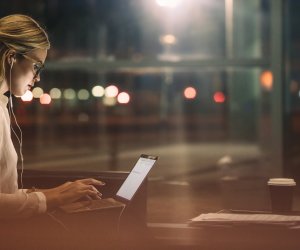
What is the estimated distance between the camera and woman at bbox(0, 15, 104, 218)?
3066 mm

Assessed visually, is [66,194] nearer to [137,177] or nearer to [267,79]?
[137,177]

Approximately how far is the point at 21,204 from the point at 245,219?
2.92 feet

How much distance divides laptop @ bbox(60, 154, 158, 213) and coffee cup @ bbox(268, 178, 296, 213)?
79cm

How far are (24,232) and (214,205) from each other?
25.0 ft

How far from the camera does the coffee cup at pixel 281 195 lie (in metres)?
4.09

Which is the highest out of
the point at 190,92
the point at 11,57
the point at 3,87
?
the point at 11,57

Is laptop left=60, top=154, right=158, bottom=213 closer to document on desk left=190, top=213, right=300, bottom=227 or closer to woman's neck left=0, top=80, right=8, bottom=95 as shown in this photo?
document on desk left=190, top=213, right=300, bottom=227

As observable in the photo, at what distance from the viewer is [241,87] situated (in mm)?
20250

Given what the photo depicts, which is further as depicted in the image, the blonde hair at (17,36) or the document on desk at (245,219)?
the document on desk at (245,219)

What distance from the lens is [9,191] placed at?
3137 millimetres

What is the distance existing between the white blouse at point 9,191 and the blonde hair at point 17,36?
17cm

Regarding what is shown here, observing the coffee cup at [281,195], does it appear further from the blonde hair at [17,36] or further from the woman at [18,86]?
the blonde hair at [17,36]

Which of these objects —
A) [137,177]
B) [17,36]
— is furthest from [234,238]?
[17,36]

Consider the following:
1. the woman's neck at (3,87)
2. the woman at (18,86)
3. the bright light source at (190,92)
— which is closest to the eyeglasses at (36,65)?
the woman at (18,86)
